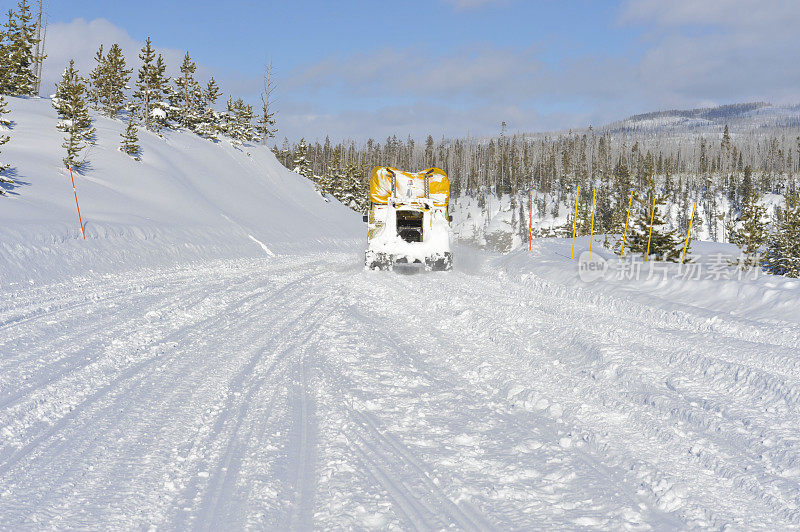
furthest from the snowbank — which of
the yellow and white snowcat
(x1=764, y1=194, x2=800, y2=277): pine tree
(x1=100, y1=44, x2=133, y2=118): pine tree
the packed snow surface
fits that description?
(x1=100, y1=44, x2=133, y2=118): pine tree

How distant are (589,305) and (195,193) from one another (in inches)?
931

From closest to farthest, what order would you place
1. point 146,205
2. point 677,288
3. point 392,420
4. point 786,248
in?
point 392,420 < point 677,288 < point 146,205 < point 786,248

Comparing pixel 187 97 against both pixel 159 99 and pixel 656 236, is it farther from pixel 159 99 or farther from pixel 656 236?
pixel 656 236

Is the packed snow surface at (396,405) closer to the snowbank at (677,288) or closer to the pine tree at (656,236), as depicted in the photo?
the snowbank at (677,288)

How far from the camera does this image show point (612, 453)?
11.3 feet

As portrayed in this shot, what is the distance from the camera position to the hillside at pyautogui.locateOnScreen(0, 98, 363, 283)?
1238 centimetres

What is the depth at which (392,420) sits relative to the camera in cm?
388

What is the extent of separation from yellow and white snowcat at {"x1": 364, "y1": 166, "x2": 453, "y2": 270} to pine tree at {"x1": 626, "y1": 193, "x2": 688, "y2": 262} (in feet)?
28.6

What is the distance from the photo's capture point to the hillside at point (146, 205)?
40.6 ft

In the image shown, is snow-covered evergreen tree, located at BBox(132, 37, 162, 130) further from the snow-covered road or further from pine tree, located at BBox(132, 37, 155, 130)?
the snow-covered road

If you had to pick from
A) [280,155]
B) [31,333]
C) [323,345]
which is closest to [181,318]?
[31,333]

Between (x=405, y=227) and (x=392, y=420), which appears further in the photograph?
(x=405, y=227)

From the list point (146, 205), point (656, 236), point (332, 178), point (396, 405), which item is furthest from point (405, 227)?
point (332, 178)

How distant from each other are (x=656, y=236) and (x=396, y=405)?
62.8 feet
